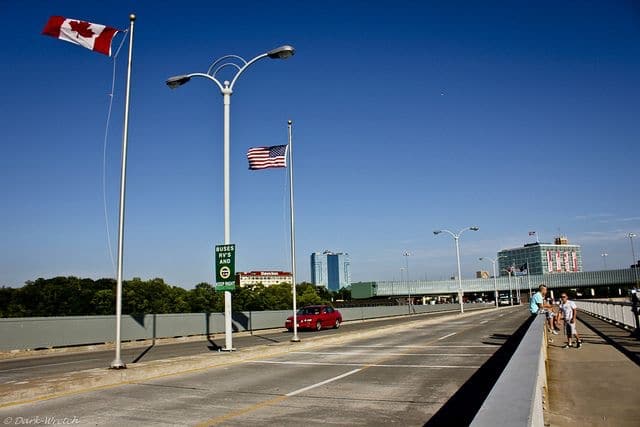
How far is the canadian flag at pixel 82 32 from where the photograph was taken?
13.5 m

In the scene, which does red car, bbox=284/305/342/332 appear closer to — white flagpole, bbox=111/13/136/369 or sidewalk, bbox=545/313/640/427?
sidewalk, bbox=545/313/640/427

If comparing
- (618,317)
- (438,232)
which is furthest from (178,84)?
(438,232)

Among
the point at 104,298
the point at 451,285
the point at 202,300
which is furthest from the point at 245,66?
the point at 451,285

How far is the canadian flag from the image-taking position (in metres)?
13.5

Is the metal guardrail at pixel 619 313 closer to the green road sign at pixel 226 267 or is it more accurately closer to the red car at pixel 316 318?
the green road sign at pixel 226 267

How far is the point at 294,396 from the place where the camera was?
30.5 ft

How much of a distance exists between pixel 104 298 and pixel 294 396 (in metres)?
94.9

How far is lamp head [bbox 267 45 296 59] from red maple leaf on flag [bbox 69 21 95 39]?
18.5 feet

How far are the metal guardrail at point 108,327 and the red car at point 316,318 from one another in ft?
11.9

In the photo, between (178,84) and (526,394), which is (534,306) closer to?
(178,84)

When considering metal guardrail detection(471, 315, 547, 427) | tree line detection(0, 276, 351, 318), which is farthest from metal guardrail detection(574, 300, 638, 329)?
tree line detection(0, 276, 351, 318)

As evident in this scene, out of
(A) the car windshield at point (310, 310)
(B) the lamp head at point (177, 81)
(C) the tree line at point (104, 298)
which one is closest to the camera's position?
(B) the lamp head at point (177, 81)

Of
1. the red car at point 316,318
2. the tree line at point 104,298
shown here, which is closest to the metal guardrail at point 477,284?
the tree line at point 104,298

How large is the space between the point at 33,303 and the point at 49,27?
9115cm
